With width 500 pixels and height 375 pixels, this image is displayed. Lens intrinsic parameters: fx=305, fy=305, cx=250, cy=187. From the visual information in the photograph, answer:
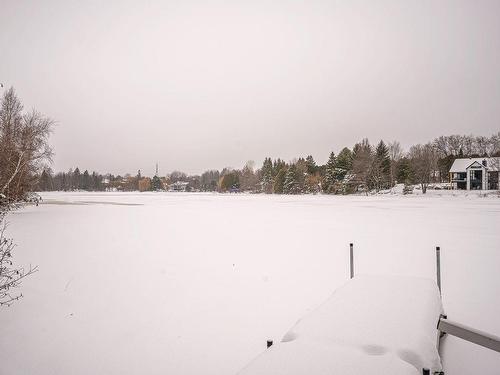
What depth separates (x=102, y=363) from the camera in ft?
14.5

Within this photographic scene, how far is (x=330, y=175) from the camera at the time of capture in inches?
2950

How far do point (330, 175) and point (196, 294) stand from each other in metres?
71.4

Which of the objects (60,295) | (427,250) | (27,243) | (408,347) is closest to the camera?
(408,347)

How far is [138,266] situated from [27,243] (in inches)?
248

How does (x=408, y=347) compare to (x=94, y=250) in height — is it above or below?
above

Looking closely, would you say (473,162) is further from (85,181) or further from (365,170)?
(85,181)

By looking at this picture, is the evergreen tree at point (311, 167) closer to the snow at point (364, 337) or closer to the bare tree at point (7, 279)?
the bare tree at point (7, 279)

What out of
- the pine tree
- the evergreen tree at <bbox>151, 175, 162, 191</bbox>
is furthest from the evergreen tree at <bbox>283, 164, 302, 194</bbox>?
the evergreen tree at <bbox>151, 175, 162, 191</bbox>

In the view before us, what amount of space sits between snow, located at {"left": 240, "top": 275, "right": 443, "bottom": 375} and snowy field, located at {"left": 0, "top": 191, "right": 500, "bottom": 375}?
130cm

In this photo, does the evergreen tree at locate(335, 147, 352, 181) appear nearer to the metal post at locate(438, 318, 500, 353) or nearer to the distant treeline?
the distant treeline

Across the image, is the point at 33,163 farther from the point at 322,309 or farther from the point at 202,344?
the point at 322,309

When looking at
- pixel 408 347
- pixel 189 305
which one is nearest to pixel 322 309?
pixel 408 347

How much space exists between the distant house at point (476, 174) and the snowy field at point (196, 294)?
220ft

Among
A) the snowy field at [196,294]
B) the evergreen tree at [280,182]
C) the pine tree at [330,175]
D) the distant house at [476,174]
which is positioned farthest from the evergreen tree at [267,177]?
the snowy field at [196,294]
